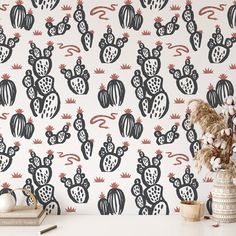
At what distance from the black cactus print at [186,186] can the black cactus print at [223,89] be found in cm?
46

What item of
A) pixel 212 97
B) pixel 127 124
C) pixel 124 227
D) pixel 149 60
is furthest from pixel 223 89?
pixel 124 227

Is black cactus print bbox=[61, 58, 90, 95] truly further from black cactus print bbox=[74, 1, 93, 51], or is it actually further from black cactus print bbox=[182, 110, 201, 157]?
black cactus print bbox=[182, 110, 201, 157]

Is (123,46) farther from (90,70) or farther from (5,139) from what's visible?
(5,139)

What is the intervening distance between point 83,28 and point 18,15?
39 cm

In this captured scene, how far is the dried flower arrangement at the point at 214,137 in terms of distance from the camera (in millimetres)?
2434

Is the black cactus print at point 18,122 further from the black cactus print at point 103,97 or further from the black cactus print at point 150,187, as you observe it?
the black cactus print at point 150,187

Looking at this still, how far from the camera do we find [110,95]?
104 inches

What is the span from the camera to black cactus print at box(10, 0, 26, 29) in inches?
104

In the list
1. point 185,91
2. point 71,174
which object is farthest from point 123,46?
point 71,174

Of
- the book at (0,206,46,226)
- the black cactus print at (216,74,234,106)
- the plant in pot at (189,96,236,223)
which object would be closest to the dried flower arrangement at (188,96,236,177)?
the plant in pot at (189,96,236,223)

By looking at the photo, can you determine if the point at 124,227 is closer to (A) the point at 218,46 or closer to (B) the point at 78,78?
(B) the point at 78,78

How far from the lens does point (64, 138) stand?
267cm

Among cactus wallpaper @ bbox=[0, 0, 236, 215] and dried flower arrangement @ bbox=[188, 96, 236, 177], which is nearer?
dried flower arrangement @ bbox=[188, 96, 236, 177]

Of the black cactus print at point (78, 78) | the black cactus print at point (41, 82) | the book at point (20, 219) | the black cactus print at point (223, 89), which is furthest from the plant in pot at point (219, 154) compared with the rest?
the book at point (20, 219)
